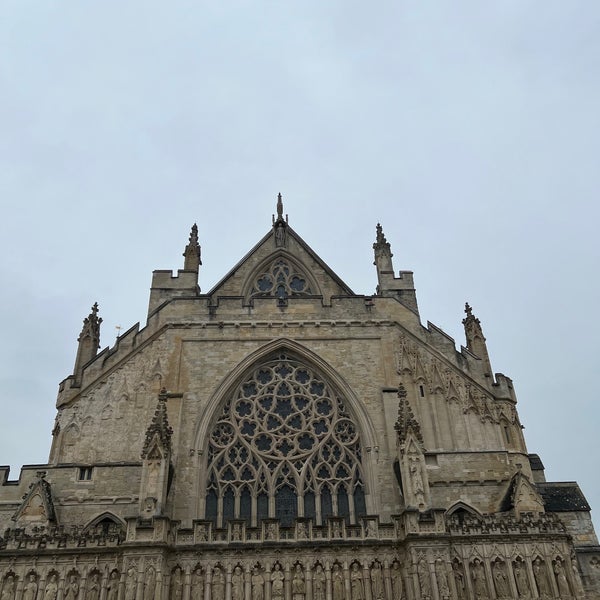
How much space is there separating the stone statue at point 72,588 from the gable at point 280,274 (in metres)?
10.4

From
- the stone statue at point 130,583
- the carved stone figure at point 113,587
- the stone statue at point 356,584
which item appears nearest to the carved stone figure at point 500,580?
the stone statue at point 356,584

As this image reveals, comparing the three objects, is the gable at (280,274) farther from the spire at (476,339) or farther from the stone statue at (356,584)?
the stone statue at (356,584)

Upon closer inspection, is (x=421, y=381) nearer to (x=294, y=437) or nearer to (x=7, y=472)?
(x=294, y=437)

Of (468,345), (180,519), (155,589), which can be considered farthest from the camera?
(468,345)

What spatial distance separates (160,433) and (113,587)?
3.77 m

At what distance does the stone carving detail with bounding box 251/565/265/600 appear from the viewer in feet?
47.2

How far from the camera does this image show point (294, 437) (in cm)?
1845

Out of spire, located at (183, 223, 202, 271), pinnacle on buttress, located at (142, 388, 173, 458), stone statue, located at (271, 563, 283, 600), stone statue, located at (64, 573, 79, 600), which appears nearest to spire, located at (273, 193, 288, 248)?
spire, located at (183, 223, 202, 271)

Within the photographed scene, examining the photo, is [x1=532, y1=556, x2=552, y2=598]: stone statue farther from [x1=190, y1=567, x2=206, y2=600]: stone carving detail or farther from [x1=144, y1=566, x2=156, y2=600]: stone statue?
[x1=144, y1=566, x2=156, y2=600]: stone statue

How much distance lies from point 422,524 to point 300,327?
25.3 ft

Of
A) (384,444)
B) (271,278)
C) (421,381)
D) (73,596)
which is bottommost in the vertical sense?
(73,596)

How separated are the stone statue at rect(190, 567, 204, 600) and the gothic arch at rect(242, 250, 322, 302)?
33.9 ft

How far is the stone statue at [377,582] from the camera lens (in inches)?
571

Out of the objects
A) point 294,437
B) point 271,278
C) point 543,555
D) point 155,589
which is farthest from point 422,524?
point 271,278
